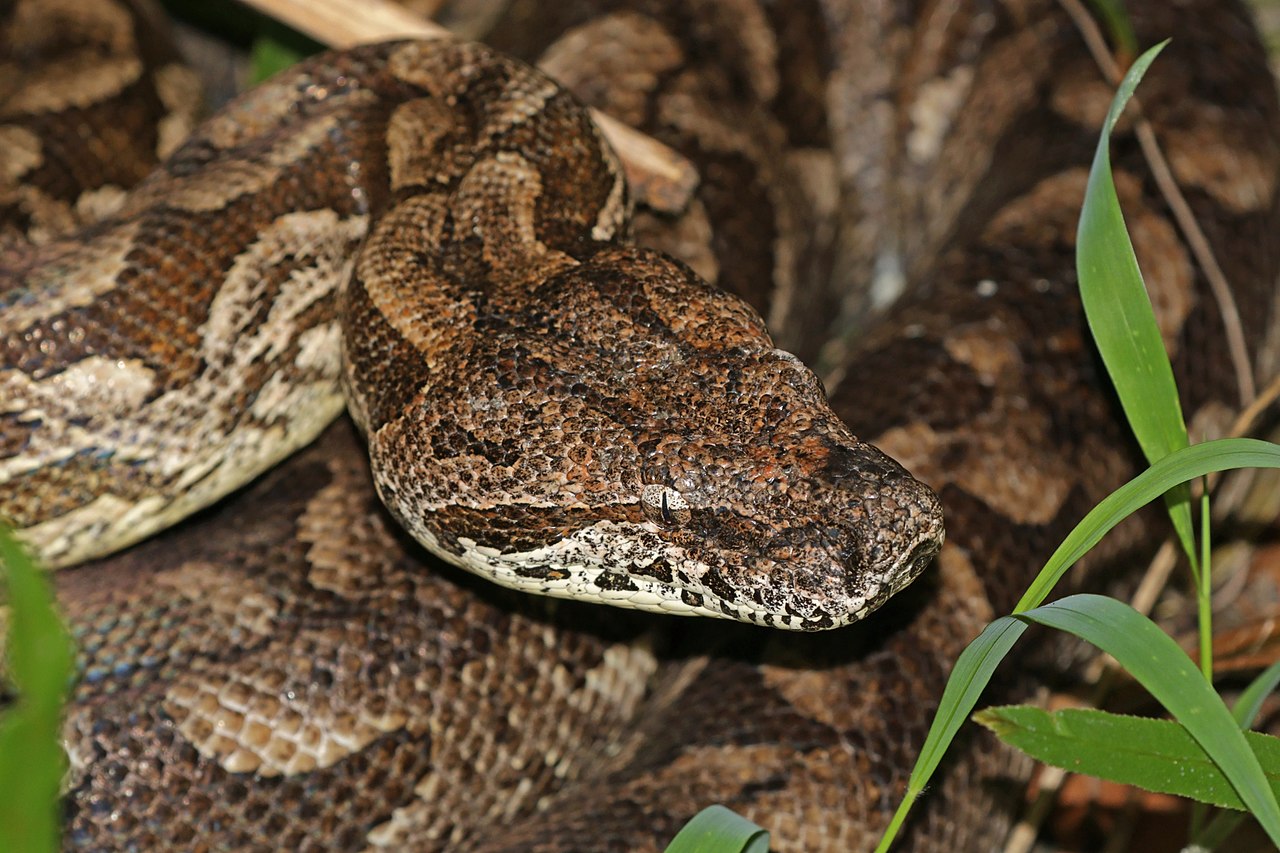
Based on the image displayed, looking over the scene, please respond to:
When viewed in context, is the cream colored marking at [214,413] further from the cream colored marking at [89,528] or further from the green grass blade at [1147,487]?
the green grass blade at [1147,487]

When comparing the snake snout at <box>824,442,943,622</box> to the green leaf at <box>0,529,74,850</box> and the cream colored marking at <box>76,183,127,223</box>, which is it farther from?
the cream colored marking at <box>76,183,127,223</box>

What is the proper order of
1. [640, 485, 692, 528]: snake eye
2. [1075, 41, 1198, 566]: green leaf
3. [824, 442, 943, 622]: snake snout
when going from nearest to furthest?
Answer: [824, 442, 943, 622]: snake snout < [640, 485, 692, 528]: snake eye < [1075, 41, 1198, 566]: green leaf

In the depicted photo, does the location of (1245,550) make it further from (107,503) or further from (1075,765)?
(107,503)

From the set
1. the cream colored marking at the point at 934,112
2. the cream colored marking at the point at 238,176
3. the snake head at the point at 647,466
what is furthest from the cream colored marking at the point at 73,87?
the cream colored marking at the point at 934,112

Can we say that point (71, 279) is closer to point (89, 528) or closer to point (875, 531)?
point (89, 528)

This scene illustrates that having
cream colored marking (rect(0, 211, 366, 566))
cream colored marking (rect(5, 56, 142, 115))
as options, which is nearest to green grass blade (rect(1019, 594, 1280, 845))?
cream colored marking (rect(0, 211, 366, 566))

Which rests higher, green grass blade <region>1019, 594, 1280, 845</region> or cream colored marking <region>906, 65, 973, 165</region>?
green grass blade <region>1019, 594, 1280, 845</region>

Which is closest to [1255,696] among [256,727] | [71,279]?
[256,727]
